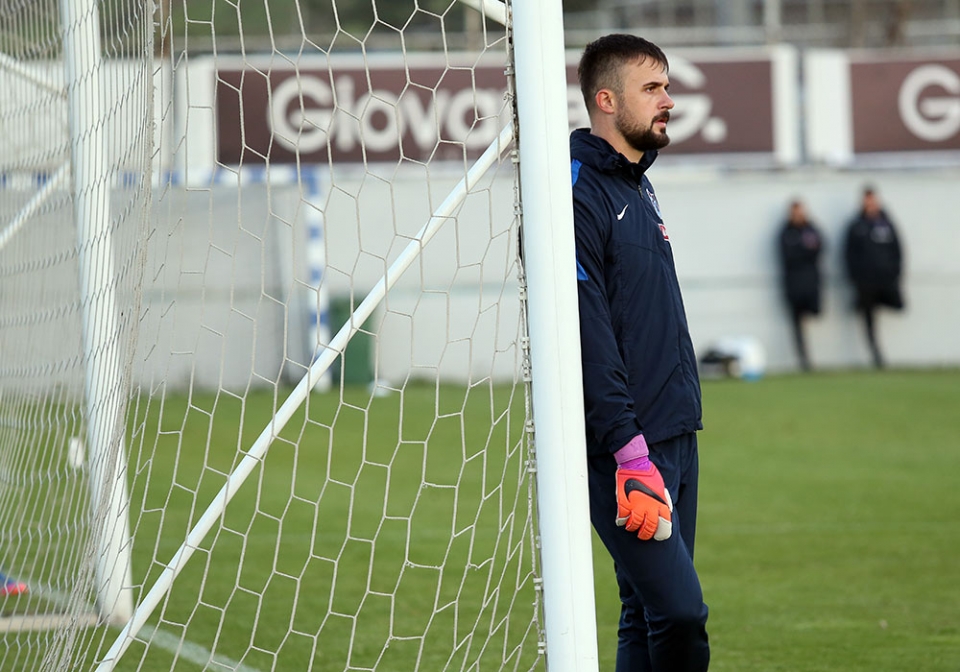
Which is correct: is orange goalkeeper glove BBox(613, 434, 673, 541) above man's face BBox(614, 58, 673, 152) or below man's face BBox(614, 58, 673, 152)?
below

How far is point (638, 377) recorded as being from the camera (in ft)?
12.1

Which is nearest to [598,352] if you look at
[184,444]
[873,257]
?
[184,444]

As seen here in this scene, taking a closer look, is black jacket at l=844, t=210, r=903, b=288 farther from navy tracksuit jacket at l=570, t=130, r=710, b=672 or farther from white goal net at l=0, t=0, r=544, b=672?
navy tracksuit jacket at l=570, t=130, r=710, b=672

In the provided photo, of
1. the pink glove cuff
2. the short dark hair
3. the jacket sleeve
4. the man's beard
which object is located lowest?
the pink glove cuff

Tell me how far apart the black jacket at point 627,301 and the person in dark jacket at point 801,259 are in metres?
14.2

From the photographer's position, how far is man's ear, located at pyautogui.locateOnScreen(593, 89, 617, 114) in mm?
3756

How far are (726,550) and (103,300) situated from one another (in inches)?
144

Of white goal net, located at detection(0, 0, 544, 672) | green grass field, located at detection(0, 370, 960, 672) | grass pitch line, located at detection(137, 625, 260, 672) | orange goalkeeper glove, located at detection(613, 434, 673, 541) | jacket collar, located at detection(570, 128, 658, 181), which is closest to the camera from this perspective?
orange goalkeeper glove, located at detection(613, 434, 673, 541)

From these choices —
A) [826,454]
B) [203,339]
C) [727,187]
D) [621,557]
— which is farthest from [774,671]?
[727,187]

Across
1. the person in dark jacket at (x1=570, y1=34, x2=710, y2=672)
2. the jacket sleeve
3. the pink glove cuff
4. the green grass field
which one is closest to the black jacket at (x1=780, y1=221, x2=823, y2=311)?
the green grass field

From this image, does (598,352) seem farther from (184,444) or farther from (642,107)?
(184,444)

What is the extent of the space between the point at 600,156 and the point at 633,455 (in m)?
0.82

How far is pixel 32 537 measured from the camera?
6211 mm

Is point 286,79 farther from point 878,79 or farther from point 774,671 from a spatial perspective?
point 774,671
